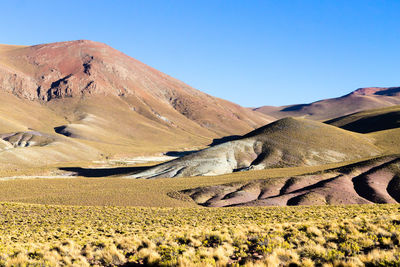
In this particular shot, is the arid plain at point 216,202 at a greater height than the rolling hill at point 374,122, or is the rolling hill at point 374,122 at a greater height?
the rolling hill at point 374,122

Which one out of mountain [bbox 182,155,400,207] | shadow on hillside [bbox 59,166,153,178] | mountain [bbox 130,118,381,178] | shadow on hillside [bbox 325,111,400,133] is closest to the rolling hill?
shadow on hillside [bbox 325,111,400,133]

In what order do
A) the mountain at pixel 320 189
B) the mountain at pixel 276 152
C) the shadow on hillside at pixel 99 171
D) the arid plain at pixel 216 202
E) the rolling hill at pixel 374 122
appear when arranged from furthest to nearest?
the rolling hill at pixel 374 122 < the shadow on hillside at pixel 99 171 < the mountain at pixel 276 152 < the mountain at pixel 320 189 < the arid plain at pixel 216 202

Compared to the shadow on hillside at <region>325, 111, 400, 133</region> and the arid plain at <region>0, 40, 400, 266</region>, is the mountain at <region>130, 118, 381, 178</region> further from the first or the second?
the shadow on hillside at <region>325, 111, 400, 133</region>

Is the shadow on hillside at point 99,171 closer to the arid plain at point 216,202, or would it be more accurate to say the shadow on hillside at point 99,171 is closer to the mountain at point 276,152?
the arid plain at point 216,202

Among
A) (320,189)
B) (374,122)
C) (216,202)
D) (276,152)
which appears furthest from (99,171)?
(374,122)

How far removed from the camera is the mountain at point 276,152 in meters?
83.2

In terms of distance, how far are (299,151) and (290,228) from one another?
7924 centimetres

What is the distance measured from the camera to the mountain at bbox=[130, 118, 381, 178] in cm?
8325

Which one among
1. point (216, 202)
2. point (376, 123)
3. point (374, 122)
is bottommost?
point (216, 202)

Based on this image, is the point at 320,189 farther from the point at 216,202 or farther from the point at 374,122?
the point at 374,122

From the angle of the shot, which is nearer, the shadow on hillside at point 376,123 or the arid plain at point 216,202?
the arid plain at point 216,202

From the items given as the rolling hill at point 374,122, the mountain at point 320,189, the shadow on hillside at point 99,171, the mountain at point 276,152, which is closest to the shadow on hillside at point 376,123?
the rolling hill at point 374,122

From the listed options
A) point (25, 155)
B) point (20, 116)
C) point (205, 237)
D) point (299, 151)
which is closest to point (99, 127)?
point (20, 116)

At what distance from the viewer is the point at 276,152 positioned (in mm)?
91312
